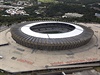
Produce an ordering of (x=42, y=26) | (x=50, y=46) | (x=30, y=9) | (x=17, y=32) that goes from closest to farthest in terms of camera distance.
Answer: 1. (x=50, y=46)
2. (x=17, y=32)
3. (x=42, y=26)
4. (x=30, y=9)

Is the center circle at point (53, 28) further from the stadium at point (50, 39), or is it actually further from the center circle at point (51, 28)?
the stadium at point (50, 39)

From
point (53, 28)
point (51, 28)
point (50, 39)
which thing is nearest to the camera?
point (50, 39)

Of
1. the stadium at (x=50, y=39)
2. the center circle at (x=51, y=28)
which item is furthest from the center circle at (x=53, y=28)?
the stadium at (x=50, y=39)

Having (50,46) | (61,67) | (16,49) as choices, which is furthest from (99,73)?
(16,49)

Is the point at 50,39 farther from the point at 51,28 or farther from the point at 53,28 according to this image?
the point at 53,28

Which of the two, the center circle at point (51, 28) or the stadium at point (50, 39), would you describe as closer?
the stadium at point (50, 39)

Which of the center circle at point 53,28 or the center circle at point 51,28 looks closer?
the center circle at point 51,28

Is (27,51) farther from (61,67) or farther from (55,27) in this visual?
(55,27)

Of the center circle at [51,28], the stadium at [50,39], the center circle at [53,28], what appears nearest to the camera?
the stadium at [50,39]

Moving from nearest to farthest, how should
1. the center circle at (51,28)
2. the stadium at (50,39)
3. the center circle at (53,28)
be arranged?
the stadium at (50,39) → the center circle at (51,28) → the center circle at (53,28)

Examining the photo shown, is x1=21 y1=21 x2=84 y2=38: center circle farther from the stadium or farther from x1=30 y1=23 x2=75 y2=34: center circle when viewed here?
the stadium

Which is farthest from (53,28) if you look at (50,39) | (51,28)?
(50,39)
